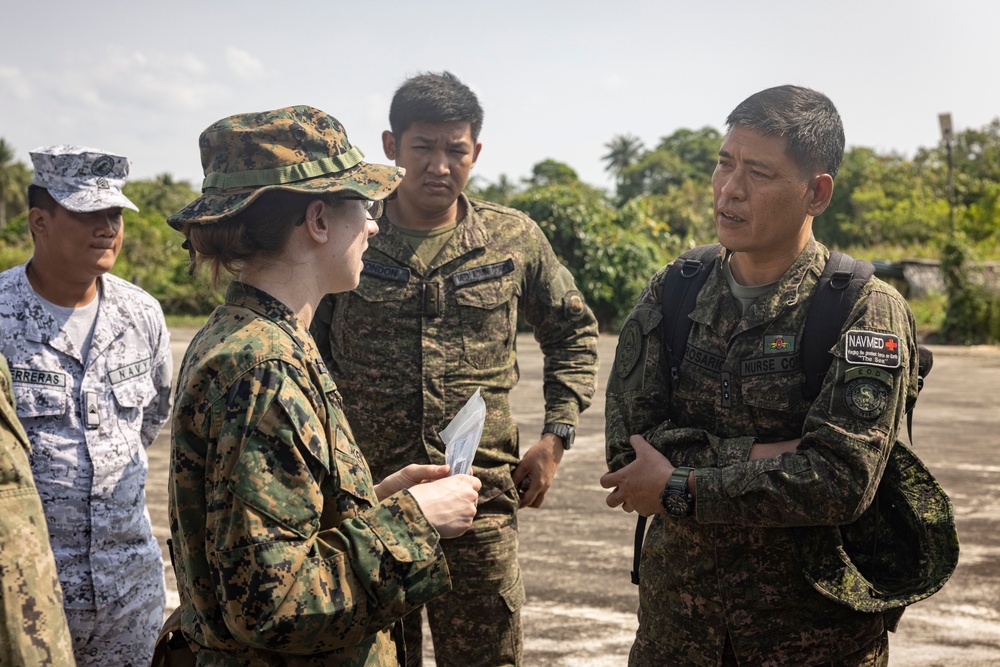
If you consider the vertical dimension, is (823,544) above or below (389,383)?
below

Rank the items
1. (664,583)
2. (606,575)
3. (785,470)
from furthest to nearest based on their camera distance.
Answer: (606,575), (664,583), (785,470)

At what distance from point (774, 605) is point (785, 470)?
39 cm

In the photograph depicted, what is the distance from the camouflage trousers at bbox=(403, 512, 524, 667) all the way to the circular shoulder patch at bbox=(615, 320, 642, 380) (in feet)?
3.16

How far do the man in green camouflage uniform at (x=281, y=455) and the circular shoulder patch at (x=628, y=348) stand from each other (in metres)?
0.89

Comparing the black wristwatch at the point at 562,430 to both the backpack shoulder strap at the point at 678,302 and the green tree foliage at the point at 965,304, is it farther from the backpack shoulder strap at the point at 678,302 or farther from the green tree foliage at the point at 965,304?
the green tree foliage at the point at 965,304

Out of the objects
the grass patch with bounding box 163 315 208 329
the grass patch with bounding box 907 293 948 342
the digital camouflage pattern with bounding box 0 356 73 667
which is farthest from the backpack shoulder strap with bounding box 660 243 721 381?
the grass patch with bounding box 163 315 208 329

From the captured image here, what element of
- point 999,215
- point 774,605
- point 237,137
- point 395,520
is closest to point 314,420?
point 395,520

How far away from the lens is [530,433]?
987 centimetres

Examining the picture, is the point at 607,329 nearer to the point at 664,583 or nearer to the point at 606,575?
the point at 606,575

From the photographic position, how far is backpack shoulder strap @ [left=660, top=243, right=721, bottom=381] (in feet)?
9.01

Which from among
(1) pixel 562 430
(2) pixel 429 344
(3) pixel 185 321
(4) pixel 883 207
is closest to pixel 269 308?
(2) pixel 429 344

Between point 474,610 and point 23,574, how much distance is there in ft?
6.62

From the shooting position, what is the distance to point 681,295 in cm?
280

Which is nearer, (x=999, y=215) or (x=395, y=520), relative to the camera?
(x=395, y=520)
